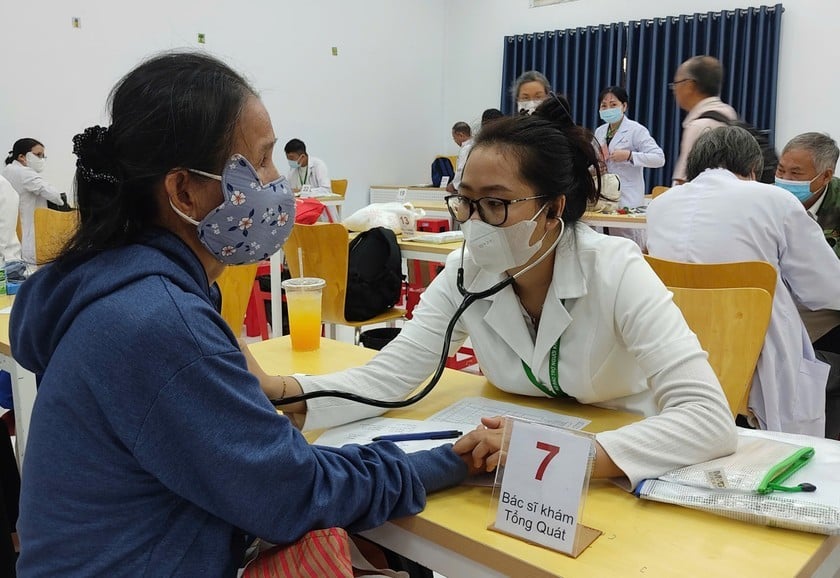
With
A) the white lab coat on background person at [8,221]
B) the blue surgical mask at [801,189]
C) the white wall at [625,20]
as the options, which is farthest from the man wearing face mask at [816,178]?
the white wall at [625,20]

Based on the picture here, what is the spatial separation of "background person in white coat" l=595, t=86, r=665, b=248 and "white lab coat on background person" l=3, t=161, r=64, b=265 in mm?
4530

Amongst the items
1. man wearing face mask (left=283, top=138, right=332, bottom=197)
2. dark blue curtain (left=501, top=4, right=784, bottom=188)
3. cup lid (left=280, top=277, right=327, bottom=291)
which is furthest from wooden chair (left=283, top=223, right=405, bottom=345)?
dark blue curtain (left=501, top=4, right=784, bottom=188)

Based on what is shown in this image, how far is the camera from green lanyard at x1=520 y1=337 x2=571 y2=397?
1.26 m

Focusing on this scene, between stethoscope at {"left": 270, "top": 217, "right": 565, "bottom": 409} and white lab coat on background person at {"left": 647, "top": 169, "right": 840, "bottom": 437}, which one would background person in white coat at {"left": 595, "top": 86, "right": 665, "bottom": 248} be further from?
stethoscope at {"left": 270, "top": 217, "right": 565, "bottom": 409}

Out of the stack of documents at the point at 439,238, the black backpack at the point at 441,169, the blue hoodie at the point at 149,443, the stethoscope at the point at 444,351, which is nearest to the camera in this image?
the blue hoodie at the point at 149,443

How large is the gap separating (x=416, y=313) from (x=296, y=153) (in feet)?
21.0

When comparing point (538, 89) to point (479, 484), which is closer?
point (479, 484)

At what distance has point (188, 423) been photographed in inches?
29.4

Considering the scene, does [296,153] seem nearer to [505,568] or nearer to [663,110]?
Result: [663,110]

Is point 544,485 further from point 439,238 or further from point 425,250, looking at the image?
point 439,238

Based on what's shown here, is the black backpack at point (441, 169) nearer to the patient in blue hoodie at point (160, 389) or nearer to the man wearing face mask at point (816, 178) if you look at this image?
the man wearing face mask at point (816, 178)

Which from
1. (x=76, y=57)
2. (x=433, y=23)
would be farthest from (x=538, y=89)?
(x=433, y=23)

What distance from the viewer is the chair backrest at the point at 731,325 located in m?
1.47

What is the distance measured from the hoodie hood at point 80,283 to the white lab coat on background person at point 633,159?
4.72m
